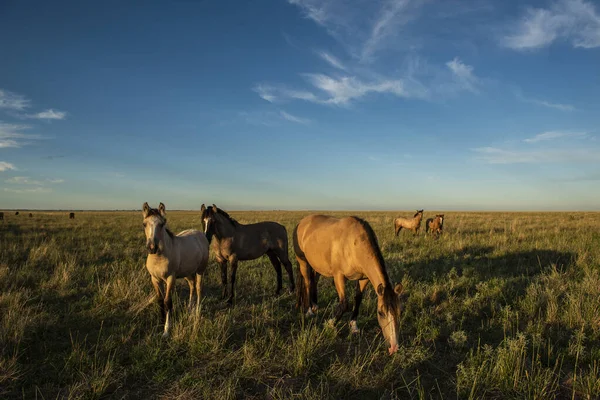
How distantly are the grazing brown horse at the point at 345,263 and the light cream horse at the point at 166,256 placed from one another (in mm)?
2187

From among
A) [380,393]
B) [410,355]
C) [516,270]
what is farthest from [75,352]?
[516,270]

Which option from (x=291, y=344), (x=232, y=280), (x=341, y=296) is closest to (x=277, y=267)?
(x=232, y=280)

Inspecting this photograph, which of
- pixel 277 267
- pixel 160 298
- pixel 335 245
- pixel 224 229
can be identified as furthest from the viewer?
pixel 277 267

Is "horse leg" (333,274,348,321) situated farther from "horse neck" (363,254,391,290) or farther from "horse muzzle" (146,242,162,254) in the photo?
"horse muzzle" (146,242,162,254)

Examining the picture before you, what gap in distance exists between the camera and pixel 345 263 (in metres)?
5.67

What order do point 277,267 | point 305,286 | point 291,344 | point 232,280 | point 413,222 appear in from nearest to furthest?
point 291,344
point 305,286
point 232,280
point 277,267
point 413,222

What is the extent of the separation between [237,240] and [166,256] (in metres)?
2.70

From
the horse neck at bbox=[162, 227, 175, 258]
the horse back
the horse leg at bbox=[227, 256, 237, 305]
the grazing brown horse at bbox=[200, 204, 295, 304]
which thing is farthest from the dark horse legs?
the horse neck at bbox=[162, 227, 175, 258]

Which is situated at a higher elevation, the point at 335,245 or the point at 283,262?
the point at 335,245

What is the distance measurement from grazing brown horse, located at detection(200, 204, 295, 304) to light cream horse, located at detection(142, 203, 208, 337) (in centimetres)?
111

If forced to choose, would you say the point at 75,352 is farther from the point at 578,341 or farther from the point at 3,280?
the point at 578,341

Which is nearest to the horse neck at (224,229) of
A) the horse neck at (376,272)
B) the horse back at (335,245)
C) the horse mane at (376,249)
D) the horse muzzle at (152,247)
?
the horse back at (335,245)

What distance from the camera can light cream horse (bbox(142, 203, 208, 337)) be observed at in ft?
17.2

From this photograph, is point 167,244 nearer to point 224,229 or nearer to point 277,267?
point 224,229
